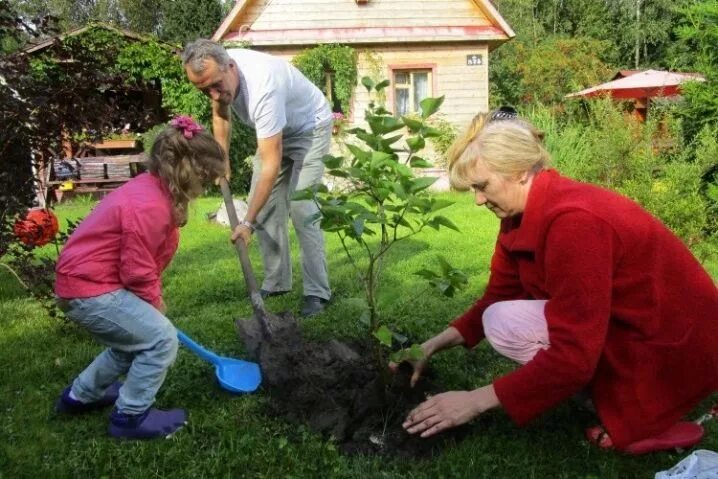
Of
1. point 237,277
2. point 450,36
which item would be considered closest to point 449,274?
point 237,277

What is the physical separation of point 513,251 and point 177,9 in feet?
69.0

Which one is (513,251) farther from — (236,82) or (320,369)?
(236,82)

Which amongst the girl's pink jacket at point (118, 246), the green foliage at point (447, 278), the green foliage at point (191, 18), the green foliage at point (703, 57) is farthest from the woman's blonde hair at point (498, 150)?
the green foliage at point (191, 18)

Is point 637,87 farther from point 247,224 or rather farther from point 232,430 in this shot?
point 232,430

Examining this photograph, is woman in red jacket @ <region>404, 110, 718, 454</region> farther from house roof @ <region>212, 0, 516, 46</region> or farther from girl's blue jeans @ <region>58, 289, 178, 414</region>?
house roof @ <region>212, 0, 516, 46</region>

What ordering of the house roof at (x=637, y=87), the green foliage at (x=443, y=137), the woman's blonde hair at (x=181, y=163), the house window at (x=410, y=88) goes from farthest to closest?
1. the house roof at (x=637, y=87)
2. the house window at (x=410, y=88)
3. the green foliage at (x=443, y=137)
4. the woman's blonde hair at (x=181, y=163)

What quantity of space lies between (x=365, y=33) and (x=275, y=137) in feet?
31.5

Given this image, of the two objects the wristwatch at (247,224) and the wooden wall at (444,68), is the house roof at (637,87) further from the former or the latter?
the wristwatch at (247,224)

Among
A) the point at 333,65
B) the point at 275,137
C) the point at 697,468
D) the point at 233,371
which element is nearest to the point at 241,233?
the point at 275,137

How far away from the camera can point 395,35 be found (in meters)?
12.4

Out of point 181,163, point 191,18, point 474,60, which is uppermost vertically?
point 191,18

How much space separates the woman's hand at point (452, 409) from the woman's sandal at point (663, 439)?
1.78 ft

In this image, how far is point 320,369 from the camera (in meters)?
2.72

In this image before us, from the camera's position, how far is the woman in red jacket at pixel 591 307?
6.12 ft
